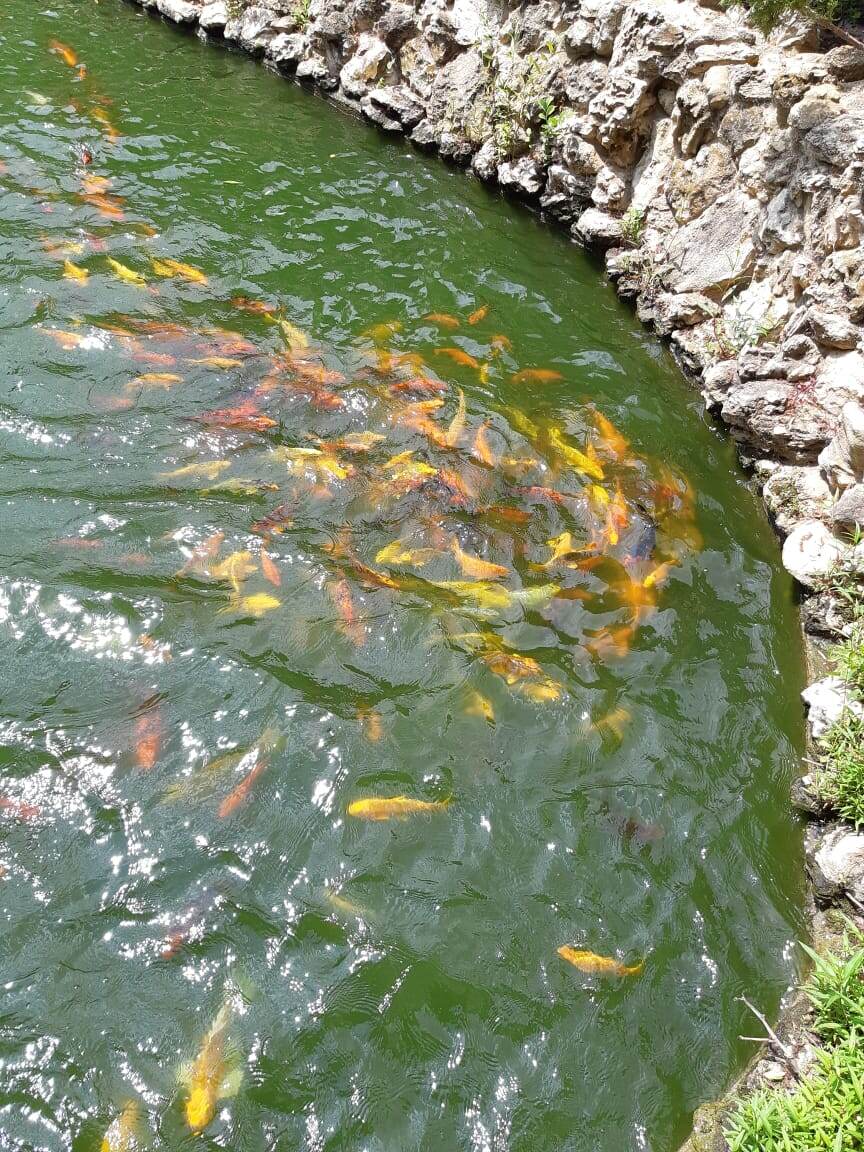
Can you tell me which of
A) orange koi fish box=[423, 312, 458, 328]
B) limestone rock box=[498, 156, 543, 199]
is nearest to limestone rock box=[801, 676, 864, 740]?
orange koi fish box=[423, 312, 458, 328]

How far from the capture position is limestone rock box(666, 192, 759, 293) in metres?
8.58

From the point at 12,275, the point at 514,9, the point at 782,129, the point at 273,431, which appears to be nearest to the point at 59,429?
the point at 273,431

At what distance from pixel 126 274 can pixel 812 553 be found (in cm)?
764

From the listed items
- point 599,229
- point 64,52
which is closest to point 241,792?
point 599,229

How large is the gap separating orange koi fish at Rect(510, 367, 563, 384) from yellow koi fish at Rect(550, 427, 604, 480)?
44.2 inches

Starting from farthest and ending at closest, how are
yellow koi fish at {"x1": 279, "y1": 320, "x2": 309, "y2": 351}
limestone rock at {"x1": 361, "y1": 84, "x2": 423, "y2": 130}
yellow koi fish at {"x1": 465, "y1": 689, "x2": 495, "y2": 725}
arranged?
limestone rock at {"x1": 361, "y1": 84, "x2": 423, "y2": 130} < yellow koi fish at {"x1": 279, "y1": 320, "x2": 309, "y2": 351} < yellow koi fish at {"x1": 465, "y1": 689, "x2": 495, "y2": 725}

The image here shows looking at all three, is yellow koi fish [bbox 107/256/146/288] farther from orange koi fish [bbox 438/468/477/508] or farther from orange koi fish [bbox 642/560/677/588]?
orange koi fish [bbox 642/560/677/588]

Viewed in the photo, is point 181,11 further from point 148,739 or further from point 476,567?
point 148,739

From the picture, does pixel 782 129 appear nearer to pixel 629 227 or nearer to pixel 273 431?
pixel 629 227

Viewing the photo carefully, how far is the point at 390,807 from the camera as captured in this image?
4.55 meters

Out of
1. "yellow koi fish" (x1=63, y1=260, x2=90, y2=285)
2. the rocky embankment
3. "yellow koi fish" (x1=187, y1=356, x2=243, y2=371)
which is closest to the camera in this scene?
the rocky embankment

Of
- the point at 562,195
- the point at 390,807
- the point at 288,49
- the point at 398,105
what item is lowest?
the point at 390,807

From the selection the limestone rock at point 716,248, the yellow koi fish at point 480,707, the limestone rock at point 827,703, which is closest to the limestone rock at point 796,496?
the limestone rock at point 827,703

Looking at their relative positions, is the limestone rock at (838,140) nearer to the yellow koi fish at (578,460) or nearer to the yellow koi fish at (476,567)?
the yellow koi fish at (578,460)
